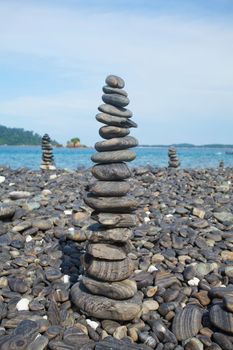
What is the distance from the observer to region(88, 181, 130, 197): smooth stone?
547 centimetres

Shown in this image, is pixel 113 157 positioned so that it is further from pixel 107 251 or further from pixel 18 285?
pixel 18 285

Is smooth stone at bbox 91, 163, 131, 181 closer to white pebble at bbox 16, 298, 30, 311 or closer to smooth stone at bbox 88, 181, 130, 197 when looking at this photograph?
smooth stone at bbox 88, 181, 130, 197

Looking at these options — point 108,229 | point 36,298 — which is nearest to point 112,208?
point 108,229

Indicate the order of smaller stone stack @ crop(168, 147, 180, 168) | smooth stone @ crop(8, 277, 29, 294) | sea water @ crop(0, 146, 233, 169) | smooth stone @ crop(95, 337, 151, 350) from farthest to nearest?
sea water @ crop(0, 146, 233, 169) < smaller stone stack @ crop(168, 147, 180, 168) < smooth stone @ crop(8, 277, 29, 294) < smooth stone @ crop(95, 337, 151, 350)

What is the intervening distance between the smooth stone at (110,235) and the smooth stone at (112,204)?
11.0 inches

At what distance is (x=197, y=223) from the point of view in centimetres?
897

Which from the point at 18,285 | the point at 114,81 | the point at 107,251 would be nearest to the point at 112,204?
the point at 107,251

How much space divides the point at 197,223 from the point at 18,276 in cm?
430

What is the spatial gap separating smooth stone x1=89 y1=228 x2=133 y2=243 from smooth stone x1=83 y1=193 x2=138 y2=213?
280 mm

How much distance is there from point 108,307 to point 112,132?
2315mm

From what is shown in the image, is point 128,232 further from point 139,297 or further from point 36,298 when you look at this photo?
point 36,298

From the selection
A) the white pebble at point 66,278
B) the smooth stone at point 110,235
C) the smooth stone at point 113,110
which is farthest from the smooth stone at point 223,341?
the smooth stone at point 113,110

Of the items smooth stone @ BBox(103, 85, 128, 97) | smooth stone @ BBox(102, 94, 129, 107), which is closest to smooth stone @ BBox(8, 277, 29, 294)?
smooth stone @ BBox(102, 94, 129, 107)

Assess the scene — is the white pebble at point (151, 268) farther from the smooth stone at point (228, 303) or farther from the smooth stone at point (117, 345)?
the smooth stone at point (117, 345)
